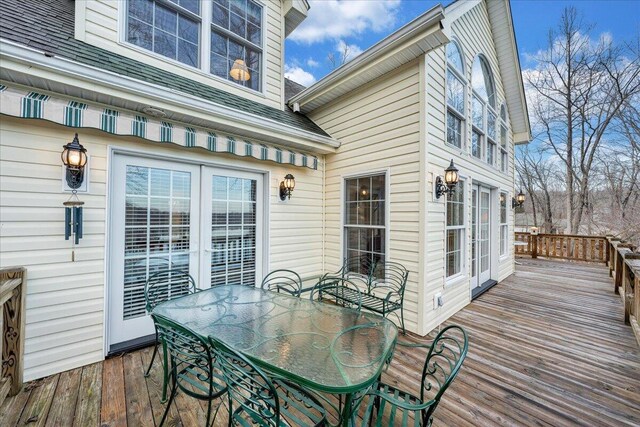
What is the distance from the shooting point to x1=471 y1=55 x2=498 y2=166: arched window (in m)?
5.16

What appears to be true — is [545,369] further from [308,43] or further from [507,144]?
[308,43]

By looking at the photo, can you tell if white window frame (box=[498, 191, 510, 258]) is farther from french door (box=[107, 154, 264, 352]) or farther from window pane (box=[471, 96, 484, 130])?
french door (box=[107, 154, 264, 352])

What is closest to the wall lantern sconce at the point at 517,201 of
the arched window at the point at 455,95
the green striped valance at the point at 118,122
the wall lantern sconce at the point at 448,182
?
the arched window at the point at 455,95

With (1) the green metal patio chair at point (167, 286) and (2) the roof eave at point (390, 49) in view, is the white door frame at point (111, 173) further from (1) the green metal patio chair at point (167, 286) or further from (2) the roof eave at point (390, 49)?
(2) the roof eave at point (390, 49)

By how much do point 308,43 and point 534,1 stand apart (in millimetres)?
9742

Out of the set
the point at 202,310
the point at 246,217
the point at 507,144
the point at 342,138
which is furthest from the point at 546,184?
the point at 202,310

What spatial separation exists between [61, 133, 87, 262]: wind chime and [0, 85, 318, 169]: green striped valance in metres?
0.23

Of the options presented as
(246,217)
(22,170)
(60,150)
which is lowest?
(246,217)

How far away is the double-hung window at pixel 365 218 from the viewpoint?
4.11 meters

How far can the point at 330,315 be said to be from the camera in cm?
228

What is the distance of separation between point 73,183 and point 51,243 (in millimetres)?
617

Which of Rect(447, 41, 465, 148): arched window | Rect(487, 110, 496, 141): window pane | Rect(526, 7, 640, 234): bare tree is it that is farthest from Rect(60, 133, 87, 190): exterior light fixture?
Rect(526, 7, 640, 234): bare tree

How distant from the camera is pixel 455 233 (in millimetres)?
Answer: 4418

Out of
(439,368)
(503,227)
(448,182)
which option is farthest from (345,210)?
(503,227)
